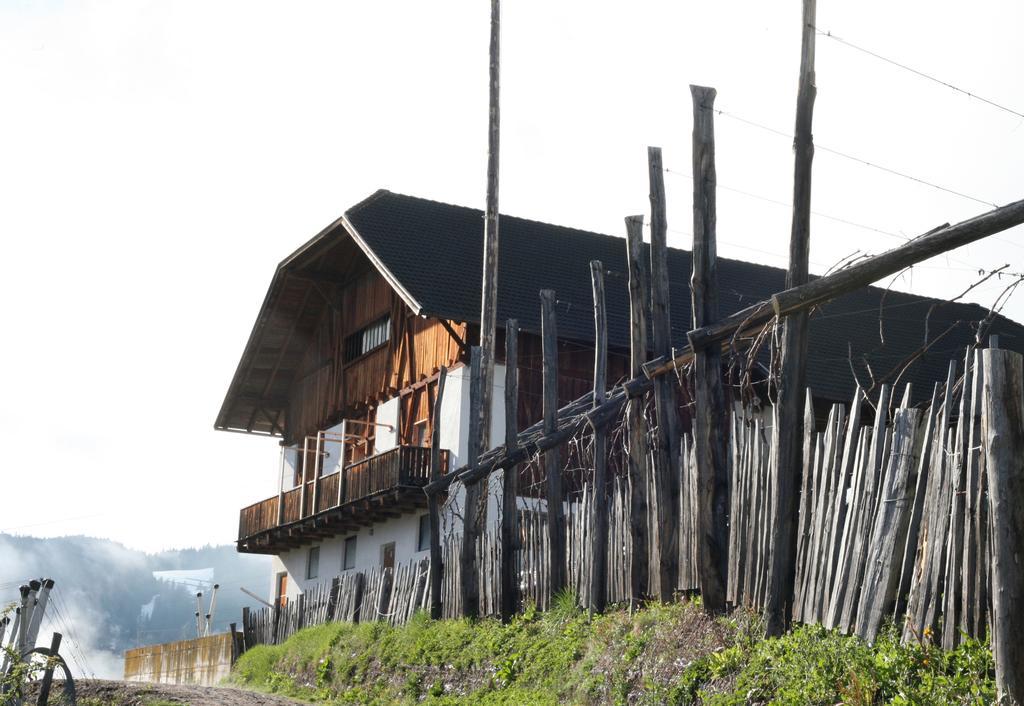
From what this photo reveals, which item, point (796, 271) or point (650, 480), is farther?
point (650, 480)

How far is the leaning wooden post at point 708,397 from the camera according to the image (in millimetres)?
12617

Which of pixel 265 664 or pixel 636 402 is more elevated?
pixel 636 402

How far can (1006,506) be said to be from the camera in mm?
8695

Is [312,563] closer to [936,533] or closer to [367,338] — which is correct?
[367,338]

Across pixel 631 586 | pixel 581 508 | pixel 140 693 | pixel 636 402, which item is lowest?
pixel 140 693

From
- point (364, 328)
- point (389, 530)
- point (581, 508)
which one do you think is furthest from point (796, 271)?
point (364, 328)

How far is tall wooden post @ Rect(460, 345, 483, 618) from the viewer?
18906mm

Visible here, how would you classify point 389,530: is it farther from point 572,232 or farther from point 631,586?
point 631,586

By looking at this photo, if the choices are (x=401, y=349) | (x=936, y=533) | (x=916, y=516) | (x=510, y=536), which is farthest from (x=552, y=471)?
(x=401, y=349)

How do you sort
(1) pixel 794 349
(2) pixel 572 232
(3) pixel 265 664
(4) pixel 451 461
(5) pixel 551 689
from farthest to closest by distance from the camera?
(2) pixel 572 232 < (4) pixel 451 461 < (3) pixel 265 664 < (5) pixel 551 689 < (1) pixel 794 349

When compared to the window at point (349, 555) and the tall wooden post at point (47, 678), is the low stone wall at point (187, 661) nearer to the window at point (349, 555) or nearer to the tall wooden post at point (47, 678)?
the window at point (349, 555)

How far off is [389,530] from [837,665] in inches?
876

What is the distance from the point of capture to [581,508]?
15953mm

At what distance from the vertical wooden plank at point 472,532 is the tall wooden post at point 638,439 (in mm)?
4647
